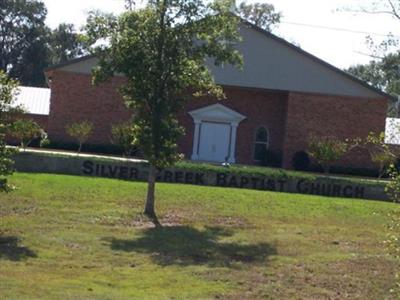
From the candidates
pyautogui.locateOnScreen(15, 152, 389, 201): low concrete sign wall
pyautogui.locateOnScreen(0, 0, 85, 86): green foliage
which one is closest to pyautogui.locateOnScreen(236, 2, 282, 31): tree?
pyautogui.locateOnScreen(0, 0, 85, 86): green foliage

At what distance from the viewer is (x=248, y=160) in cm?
4056

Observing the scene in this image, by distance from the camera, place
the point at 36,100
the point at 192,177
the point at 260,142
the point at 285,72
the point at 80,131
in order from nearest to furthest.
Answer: the point at 192,177 → the point at 80,131 → the point at 285,72 → the point at 260,142 → the point at 36,100

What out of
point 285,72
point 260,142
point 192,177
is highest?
point 285,72

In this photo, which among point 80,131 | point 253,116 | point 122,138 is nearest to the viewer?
point 122,138

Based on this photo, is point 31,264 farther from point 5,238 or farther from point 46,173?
point 46,173

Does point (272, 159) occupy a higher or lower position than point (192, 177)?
higher

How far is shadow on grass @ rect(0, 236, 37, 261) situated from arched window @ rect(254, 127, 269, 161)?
84.9ft

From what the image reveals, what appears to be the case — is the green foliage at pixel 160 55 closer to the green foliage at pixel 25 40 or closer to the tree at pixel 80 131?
the tree at pixel 80 131

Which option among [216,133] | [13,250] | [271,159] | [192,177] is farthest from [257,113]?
[13,250]

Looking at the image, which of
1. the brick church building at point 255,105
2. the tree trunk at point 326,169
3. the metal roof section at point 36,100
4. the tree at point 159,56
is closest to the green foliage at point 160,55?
the tree at point 159,56

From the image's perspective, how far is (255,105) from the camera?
40.6 meters

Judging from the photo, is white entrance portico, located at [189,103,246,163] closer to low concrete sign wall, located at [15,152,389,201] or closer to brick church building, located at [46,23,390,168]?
brick church building, located at [46,23,390,168]

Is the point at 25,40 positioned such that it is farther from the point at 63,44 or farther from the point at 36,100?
the point at 36,100

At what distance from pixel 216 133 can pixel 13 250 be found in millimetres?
26278
